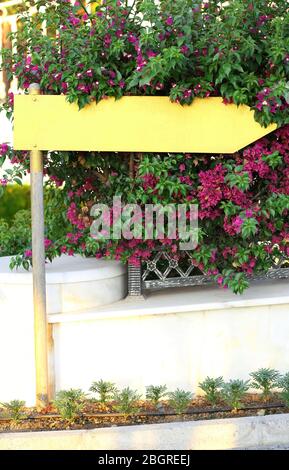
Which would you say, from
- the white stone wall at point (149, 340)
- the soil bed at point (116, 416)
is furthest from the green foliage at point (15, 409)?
the white stone wall at point (149, 340)

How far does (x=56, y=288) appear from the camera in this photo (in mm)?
4773

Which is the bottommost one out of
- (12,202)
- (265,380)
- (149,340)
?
(265,380)

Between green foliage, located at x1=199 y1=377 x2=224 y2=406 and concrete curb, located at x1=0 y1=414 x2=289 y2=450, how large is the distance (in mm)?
235

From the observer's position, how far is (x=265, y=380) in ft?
15.5

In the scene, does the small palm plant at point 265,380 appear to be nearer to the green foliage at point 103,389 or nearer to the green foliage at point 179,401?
the green foliage at point 179,401

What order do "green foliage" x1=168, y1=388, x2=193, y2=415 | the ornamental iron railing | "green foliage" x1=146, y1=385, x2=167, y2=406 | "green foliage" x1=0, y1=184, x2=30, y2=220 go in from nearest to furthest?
"green foliage" x1=168, y1=388, x2=193, y2=415 < "green foliage" x1=146, y1=385, x2=167, y2=406 < the ornamental iron railing < "green foliage" x1=0, y1=184, x2=30, y2=220

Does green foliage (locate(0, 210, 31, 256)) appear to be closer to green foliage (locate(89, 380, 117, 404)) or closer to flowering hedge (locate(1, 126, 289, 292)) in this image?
flowering hedge (locate(1, 126, 289, 292))

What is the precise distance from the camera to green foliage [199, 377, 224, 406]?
15.3ft

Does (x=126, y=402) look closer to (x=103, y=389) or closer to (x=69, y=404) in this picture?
(x=103, y=389)

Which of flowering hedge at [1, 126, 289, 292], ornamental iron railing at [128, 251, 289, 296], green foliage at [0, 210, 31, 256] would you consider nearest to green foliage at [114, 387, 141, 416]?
ornamental iron railing at [128, 251, 289, 296]

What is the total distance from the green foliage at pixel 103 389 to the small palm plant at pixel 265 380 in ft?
2.68

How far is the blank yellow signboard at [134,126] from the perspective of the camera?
451cm

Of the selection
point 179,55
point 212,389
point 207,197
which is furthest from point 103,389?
point 179,55

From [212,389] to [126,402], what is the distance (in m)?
0.52
